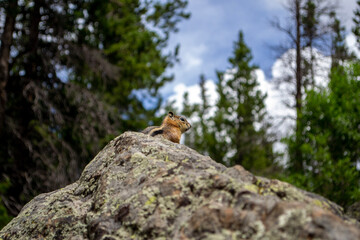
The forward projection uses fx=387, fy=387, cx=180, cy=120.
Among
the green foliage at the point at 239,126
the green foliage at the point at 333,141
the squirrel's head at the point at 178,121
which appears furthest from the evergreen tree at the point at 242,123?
the squirrel's head at the point at 178,121

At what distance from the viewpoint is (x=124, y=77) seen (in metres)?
13.7

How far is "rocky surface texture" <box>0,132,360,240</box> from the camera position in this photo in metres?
1.50

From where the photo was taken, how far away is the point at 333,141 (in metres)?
11.1

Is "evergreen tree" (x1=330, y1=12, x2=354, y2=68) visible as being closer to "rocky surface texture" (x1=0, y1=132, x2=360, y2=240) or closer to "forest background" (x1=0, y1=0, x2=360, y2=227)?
"forest background" (x1=0, y1=0, x2=360, y2=227)

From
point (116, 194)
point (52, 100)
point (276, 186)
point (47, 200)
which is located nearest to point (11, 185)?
point (52, 100)

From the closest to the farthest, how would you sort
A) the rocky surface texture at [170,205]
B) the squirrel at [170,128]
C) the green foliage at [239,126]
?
the rocky surface texture at [170,205] < the squirrel at [170,128] < the green foliage at [239,126]

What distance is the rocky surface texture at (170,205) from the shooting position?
1.50 meters

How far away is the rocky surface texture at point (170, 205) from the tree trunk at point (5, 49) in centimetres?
857

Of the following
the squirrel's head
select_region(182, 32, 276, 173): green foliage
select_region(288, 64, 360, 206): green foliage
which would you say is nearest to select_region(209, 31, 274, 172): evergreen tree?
select_region(182, 32, 276, 173): green foliage

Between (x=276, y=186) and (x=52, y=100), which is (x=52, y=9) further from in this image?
(x=276, y=186)

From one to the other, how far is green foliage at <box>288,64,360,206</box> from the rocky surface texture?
890 centimetres

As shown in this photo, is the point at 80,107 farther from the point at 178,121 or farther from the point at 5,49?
the point at 178,121

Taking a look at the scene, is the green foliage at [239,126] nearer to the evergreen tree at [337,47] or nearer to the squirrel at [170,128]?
the evergreen tree at [337,47]

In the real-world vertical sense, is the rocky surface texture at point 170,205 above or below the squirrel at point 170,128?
below
